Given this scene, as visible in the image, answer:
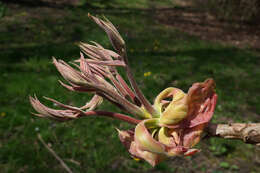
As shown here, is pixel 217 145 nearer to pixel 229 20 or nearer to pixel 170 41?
pixel 170 41

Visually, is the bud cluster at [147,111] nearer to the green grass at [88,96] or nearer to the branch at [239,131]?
the branch at [239,131]

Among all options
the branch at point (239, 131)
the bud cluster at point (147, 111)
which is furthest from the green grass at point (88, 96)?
the branch at point (239, 131)

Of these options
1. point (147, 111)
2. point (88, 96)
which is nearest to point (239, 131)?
point (147, 111)

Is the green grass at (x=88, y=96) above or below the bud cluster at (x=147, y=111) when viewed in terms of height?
below

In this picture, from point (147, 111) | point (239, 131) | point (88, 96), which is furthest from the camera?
point (88, 96)

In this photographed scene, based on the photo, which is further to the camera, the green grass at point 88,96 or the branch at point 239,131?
the green grass at point 88,96

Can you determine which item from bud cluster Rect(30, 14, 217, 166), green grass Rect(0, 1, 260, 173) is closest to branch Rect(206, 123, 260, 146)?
bud cluster Rect(30, 14, 217, 166)

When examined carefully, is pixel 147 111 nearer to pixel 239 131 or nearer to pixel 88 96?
pixel 239 131

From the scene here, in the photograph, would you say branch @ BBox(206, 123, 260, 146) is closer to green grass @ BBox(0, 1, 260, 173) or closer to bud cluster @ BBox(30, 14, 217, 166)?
bud cluster @ BBox(30, 14, 217, 166)
